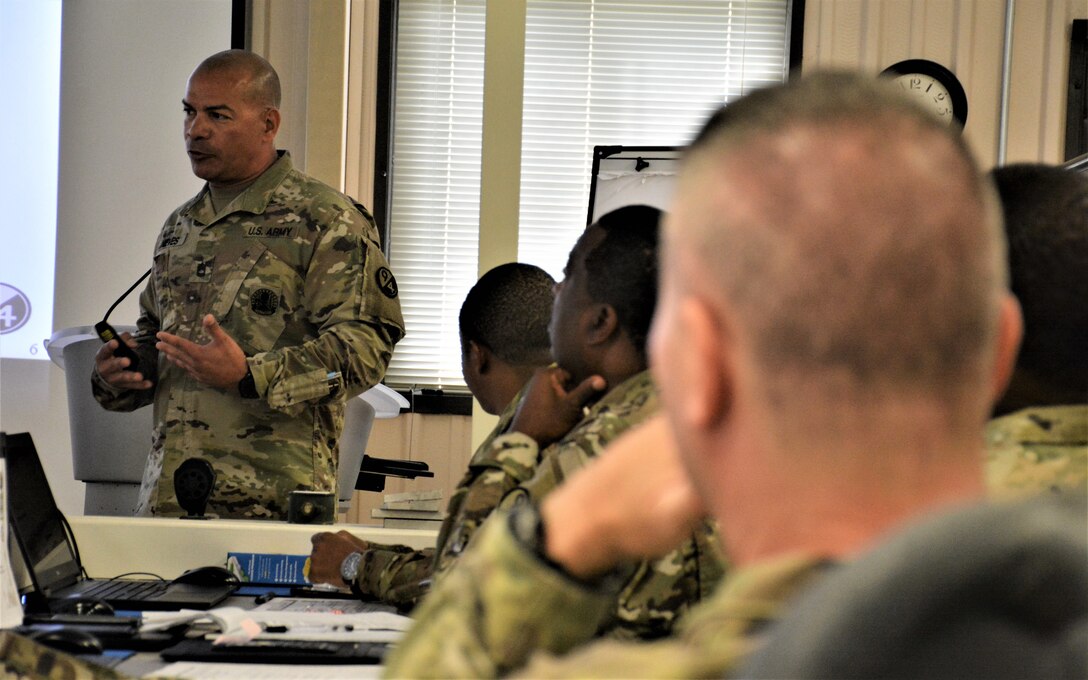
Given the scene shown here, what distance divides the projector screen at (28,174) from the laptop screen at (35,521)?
9.80 feet

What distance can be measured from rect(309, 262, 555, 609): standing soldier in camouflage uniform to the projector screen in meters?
3.07

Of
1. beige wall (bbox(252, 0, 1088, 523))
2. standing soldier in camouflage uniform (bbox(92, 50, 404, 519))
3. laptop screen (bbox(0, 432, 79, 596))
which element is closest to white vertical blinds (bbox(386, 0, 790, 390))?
beige wall (bbox(252, 0, 1088, 523))

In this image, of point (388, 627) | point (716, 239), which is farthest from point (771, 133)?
point (388, 627)

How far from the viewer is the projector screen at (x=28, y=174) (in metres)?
4.77

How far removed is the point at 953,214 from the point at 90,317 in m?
4.87

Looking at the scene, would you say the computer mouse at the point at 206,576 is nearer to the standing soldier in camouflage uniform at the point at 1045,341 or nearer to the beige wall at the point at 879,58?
the standing soldier in camouflage uniform at the point at 1045,341

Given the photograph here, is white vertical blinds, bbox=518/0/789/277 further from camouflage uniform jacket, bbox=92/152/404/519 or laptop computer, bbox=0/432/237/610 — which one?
laptop computer, bbox=0/432/237/610

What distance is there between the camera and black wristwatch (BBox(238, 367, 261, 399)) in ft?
8.54

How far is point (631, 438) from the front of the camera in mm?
800

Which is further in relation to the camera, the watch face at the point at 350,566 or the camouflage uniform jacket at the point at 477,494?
the watch face at the point at 350,566

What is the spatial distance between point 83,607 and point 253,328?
1102mm

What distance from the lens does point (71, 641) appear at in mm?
1459

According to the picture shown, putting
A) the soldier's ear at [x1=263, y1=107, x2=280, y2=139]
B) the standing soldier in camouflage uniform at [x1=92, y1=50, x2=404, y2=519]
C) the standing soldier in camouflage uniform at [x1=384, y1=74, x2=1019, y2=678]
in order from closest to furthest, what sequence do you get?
the standing soldier in camouflage uniform at [x1=384, y1=74, x2=1019, y2=678] < the standing soldier in camouflage uniform at [x1=92, y1=50, x2=404, y2=519] < the soldier's ear at [x1=263, y1=107, x2=280, y2=139]

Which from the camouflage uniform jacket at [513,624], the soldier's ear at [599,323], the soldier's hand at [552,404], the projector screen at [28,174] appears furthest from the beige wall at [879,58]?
the camouflage uniform jacket at [513,624]
